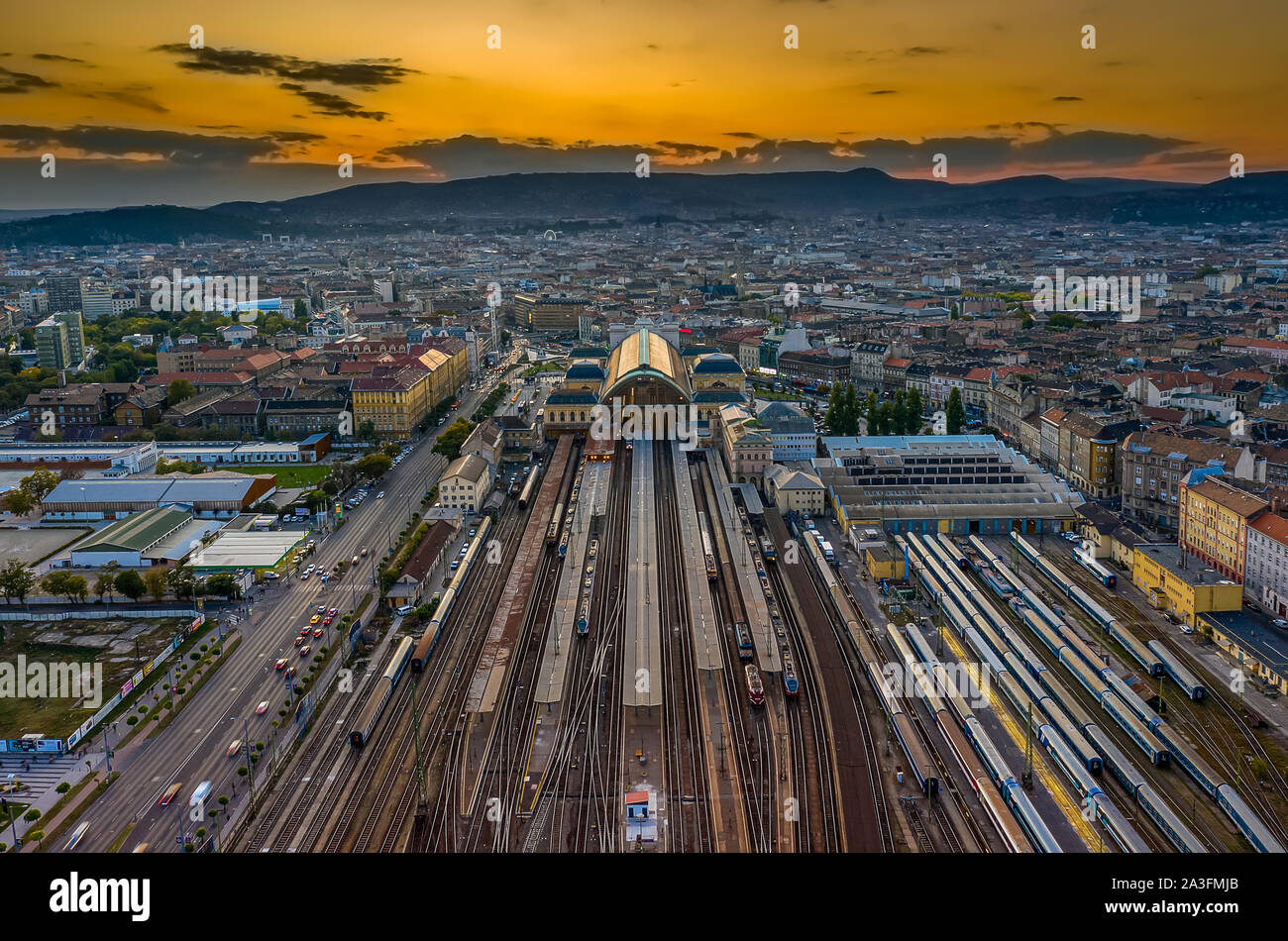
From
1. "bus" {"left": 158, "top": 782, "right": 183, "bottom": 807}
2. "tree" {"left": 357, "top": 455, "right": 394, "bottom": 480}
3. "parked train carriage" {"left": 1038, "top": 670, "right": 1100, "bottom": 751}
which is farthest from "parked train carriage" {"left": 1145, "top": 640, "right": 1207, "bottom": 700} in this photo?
"tree" {"left": 357, "top": 455, "right": 394, "bottom": 480}

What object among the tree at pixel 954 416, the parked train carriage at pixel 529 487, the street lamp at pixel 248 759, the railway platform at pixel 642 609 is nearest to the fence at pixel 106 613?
the street lamp at pixel 248 759

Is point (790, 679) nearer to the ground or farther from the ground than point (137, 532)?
nearer to the ground

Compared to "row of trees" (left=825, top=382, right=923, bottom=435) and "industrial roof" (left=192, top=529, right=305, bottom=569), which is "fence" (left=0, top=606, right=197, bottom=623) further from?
"row of trees" (left=825, top=382, right=923, bottom=435)

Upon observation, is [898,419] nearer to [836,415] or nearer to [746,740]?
[836,415]

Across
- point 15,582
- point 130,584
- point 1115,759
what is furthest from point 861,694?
point 15,582

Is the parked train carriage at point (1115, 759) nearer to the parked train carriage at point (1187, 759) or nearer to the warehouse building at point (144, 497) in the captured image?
the parked train carriage at point (1187, 759)

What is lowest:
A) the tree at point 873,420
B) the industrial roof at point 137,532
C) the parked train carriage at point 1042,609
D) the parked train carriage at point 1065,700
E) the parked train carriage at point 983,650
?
the parked train carriage at point 1065,700
